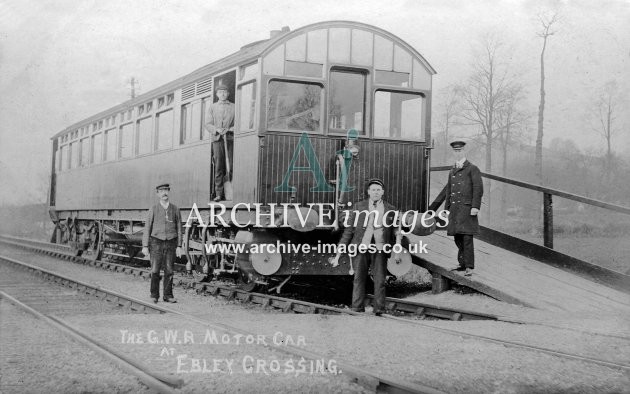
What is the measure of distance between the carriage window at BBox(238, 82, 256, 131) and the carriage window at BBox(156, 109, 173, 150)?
2.48 metres

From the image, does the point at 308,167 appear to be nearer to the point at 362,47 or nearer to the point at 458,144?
the point at 362,47

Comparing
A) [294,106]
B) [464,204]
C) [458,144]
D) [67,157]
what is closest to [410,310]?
[464,204]

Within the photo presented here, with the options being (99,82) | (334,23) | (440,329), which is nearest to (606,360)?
(440,329)

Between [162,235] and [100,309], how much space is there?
4.07 feet

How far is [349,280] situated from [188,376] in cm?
585

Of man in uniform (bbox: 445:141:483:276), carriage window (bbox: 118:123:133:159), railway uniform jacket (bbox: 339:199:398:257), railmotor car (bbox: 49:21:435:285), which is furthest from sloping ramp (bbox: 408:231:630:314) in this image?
carriage window (bbox: 118:123:133:159)

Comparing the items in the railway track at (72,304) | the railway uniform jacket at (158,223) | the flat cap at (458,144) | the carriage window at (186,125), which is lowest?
the railway track at (72,304)

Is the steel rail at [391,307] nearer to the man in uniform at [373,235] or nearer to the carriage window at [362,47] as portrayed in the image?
the man in uniform at [373,235]

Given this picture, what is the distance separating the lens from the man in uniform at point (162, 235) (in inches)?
316

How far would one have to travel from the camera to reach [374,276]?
24.2 feet

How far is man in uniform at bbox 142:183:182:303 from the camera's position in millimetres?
8016

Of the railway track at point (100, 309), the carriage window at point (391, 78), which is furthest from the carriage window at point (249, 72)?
the railway track at point (100, 309)

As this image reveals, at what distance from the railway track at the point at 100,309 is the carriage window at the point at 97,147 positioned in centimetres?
292

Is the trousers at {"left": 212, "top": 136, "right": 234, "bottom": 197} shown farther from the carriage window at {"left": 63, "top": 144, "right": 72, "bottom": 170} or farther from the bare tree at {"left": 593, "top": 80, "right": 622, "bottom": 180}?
the carriage window at {"left": 63, "top": 144, "right": 72, "bottom": 170}
